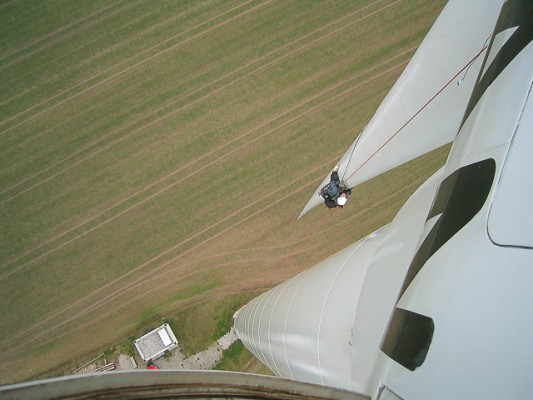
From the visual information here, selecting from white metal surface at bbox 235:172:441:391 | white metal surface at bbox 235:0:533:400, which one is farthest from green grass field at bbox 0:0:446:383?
white metal surface at bbox 235:0:533:400

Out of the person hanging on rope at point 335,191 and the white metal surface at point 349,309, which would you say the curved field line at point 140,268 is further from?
the white metal surface at point 349,309

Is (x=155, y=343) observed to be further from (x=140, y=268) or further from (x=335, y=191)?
(x=335, y=191)

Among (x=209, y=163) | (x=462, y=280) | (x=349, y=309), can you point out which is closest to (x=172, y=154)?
(x=209, y=163)

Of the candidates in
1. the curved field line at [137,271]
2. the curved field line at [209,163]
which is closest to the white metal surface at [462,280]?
the curved field line at [137,271]

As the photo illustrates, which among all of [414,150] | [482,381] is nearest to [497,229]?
[482,381]

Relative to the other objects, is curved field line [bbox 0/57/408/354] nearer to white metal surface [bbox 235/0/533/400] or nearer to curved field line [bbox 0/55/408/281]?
curved field line [bbox 0/55/408/281]

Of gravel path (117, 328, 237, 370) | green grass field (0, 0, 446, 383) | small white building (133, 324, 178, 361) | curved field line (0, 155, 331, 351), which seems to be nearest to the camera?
small white building (133, 324, 178, 361)

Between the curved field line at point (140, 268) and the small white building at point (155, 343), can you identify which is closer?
the small white building at point (155, 343)
